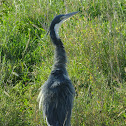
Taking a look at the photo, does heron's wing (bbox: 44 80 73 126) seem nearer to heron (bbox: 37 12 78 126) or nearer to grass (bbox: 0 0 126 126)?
heron (bbox: 37 12 78 126)

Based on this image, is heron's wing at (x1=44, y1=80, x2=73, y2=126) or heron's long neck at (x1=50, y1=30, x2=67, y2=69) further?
heron's long neck at (x1=50, y1=30, x2=67, y2=69)

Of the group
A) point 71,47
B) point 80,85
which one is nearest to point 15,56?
point 71,47

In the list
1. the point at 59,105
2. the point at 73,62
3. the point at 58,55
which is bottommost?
the point at 73,62

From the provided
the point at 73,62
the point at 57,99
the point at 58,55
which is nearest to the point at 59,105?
the point at 57,99

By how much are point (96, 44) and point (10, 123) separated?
6.26 ft

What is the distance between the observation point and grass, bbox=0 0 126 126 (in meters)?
4.38

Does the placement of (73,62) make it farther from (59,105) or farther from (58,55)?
(59,105)

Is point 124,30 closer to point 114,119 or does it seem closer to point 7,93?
point 114,119

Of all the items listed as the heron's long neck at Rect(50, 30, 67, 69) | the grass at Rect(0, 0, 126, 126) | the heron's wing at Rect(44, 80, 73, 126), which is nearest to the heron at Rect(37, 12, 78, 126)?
the heron's wing at Rect(44, 80, 73, 126)

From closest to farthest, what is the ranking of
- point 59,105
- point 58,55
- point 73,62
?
point 59,105 < point 58,55 < point 73,62

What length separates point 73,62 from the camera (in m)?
5.23

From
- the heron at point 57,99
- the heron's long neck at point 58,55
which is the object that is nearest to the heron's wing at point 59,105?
the heron at point 57,99

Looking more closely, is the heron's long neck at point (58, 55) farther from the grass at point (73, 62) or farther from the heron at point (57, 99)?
the grass at point (73, 62)

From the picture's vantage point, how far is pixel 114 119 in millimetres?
4312
